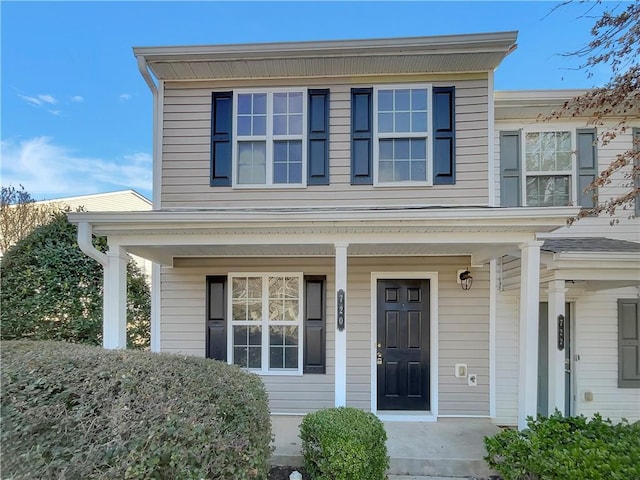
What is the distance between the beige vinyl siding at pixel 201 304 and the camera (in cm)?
546

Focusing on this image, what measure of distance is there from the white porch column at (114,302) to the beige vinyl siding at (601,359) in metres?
6.23

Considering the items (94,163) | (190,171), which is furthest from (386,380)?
(94,163)

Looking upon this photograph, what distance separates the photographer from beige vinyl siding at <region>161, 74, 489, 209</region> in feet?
17.5

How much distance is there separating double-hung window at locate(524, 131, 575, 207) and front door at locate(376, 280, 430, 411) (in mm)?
2268

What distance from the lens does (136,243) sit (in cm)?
422

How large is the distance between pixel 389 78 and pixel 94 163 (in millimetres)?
10395

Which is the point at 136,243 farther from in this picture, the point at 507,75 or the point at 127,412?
the point at 507,75

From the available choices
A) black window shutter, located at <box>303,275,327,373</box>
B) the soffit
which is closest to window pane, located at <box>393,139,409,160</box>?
the soffit

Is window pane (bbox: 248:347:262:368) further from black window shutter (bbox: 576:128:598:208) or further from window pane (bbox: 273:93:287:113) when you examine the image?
black window shutter (bbox: 576:128:598:208)

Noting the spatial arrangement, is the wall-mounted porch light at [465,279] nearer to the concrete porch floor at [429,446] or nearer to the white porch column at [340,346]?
the concrete porch floor at [429,446]

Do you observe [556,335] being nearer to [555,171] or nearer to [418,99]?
[555,171]

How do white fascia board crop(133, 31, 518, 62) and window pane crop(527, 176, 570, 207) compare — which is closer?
white fascia board crop(133, 31, 518, 62)

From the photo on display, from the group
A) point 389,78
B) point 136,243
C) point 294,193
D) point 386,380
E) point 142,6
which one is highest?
point 142,6

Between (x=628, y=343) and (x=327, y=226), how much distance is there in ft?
16.2
